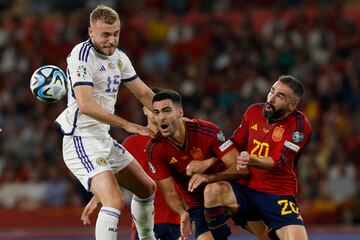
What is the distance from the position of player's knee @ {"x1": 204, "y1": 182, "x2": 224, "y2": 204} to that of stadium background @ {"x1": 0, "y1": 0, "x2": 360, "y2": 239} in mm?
4188

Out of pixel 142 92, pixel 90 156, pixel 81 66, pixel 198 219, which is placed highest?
pixel 81 66

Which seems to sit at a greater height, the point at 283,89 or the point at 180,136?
the point at 283,89

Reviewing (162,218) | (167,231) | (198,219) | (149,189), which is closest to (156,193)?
(162,218)

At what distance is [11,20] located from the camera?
1745cm

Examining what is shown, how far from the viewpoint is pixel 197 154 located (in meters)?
8.31

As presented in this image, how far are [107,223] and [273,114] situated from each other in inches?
70.3

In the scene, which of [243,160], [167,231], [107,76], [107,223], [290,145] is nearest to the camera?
[107,223]

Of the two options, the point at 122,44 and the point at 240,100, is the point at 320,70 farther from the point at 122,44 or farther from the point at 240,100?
the point at 122,44

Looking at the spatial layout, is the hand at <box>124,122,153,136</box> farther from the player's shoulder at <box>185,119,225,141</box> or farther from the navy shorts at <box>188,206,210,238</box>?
the navy shorts at <box>188,206,210,238</box>

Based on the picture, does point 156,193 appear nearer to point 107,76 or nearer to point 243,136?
point 243,136

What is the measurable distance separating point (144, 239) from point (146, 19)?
30.0ft

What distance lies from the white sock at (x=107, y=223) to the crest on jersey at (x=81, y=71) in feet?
3.50

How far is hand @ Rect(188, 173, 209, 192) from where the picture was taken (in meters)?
7.99

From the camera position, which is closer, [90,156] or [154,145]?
[90,156]
